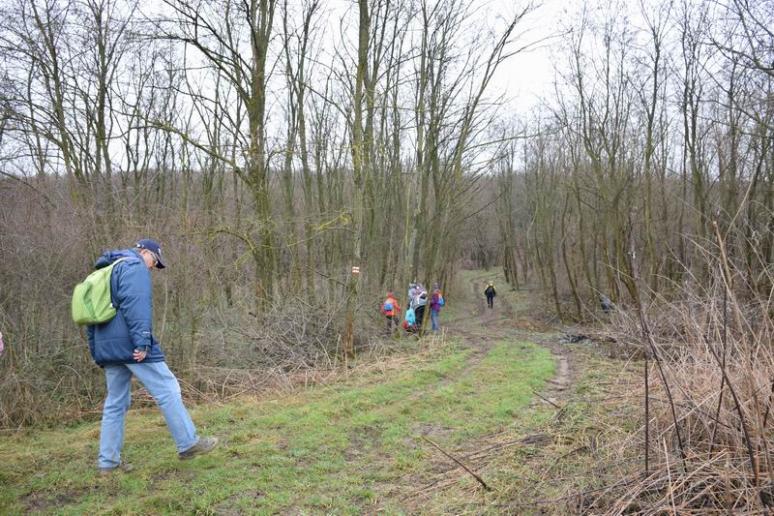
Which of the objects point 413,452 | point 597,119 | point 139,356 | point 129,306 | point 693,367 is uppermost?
point 597,119

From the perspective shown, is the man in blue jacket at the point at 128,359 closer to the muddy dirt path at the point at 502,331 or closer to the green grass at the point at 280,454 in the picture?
the green grass at the point at 280,454

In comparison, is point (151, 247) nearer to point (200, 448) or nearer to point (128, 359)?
point (128, 359)

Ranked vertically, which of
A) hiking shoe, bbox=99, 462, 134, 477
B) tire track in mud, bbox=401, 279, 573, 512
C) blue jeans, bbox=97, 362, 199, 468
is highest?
blue jeans, bbox=97, 362, 199, 468

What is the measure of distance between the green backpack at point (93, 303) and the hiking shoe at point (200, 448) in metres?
1.22

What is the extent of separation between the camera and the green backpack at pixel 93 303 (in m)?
4.00

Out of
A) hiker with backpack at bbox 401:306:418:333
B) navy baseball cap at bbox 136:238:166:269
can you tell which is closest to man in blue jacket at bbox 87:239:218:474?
navy baseball cap at bbox 136:238:166:269

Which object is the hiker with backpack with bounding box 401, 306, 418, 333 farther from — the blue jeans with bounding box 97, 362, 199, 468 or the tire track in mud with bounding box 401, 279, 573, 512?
the blue jeans with bounding box 97, 362, 199, 468

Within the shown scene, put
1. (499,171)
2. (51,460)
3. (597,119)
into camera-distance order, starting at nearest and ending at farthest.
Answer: (51,460)
(597,119)
(499,171)

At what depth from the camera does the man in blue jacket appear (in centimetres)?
404

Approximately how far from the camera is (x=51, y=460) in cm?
448

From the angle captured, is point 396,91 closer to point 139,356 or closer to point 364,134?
point 364,134

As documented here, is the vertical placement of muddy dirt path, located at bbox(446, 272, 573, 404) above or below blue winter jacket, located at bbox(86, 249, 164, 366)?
below

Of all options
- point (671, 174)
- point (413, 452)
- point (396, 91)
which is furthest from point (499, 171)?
point (413, 452)

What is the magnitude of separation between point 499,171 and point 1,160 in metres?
33.0
